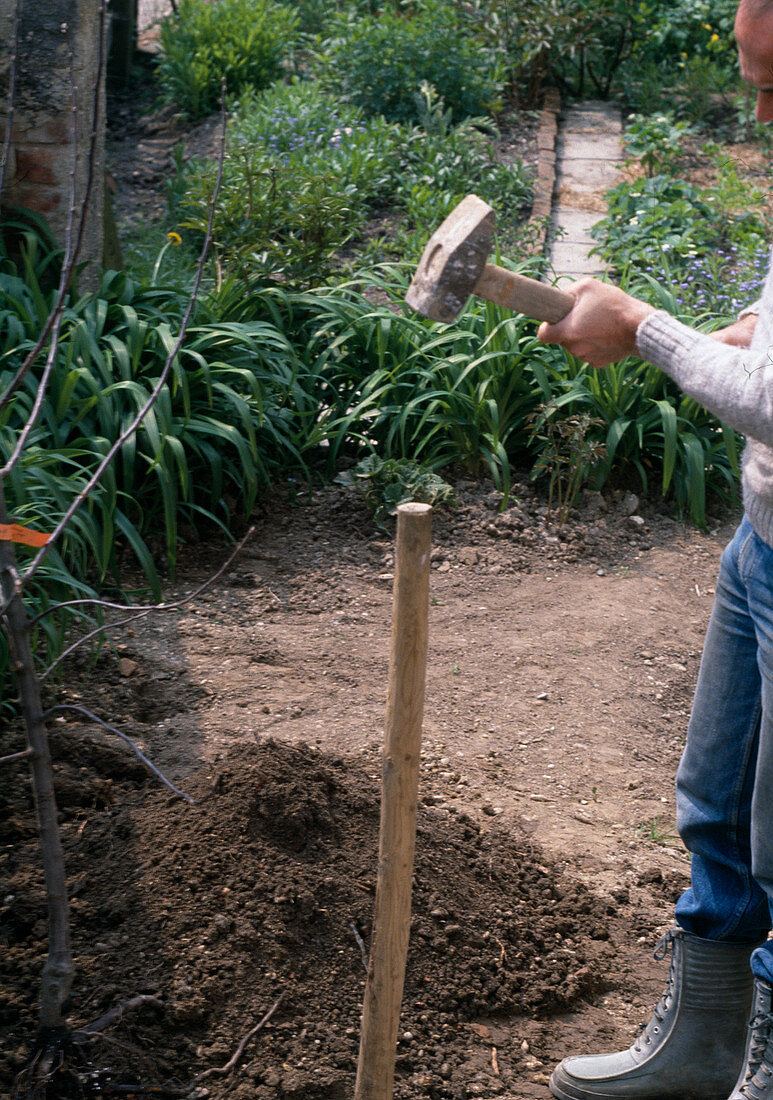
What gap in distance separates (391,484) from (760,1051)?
284 centimetres

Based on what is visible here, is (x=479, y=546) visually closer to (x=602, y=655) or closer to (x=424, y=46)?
(x=602, y=655)

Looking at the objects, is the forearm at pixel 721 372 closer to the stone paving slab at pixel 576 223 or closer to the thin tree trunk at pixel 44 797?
the thin tree trunk at pixel 44 797

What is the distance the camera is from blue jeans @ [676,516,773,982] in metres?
1.61

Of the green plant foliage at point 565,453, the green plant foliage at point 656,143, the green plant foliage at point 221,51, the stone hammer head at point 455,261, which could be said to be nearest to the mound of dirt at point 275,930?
the stone hammer head at point 455,261

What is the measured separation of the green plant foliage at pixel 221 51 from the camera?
849 cm

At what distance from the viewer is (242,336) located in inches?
166

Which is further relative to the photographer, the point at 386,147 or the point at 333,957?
the point at 386,147

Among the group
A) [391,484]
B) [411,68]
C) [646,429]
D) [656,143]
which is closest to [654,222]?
[656,143]

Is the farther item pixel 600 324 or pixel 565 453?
pixel 565 453

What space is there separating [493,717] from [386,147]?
4946mm

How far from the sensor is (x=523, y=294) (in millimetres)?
1864

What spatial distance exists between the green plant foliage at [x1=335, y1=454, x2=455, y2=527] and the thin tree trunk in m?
2.55

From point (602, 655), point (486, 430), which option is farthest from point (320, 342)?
point (602, 655)

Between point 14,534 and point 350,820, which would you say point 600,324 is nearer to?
point 14,534
